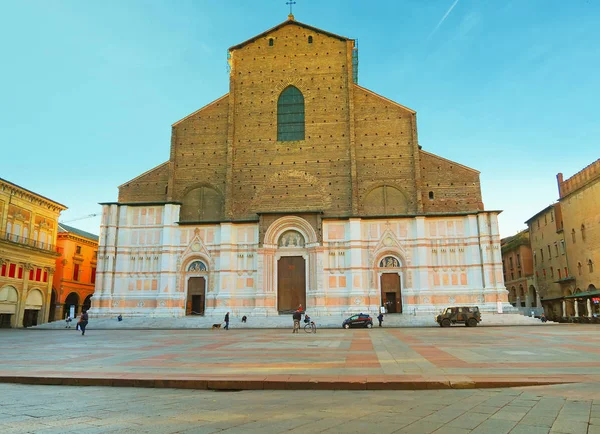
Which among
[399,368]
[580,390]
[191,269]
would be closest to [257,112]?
[191,269]

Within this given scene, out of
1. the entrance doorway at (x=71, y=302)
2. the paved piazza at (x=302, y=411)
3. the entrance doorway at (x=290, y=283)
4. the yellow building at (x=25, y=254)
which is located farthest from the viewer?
the entrance doorway at (x=71, y=302)

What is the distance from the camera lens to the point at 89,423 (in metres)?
5.55

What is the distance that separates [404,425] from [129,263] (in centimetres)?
3513

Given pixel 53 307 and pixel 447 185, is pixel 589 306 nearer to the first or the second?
pixel 447 185

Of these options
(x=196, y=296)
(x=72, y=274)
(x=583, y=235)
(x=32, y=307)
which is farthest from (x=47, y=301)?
(x=583, y=235)

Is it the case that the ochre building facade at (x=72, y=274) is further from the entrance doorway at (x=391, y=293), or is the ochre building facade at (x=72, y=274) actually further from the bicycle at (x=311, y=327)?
the entrance doorway at (x=391, y=293)

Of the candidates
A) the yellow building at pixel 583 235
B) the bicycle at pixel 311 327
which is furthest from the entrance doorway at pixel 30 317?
the yellow building at pixel 583 235

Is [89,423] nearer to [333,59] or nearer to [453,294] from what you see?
[453,294]

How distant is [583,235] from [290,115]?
87.9 ft

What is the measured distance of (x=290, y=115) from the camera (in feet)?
128

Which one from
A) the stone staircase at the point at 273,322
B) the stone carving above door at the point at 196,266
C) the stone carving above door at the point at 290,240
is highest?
the stone carving above door at the point at 290,240

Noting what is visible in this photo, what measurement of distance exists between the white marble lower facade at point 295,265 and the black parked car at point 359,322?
3.98 meters

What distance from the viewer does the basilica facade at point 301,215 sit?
35094mm

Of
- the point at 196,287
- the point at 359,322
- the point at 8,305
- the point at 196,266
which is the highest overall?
the point at 196,266
